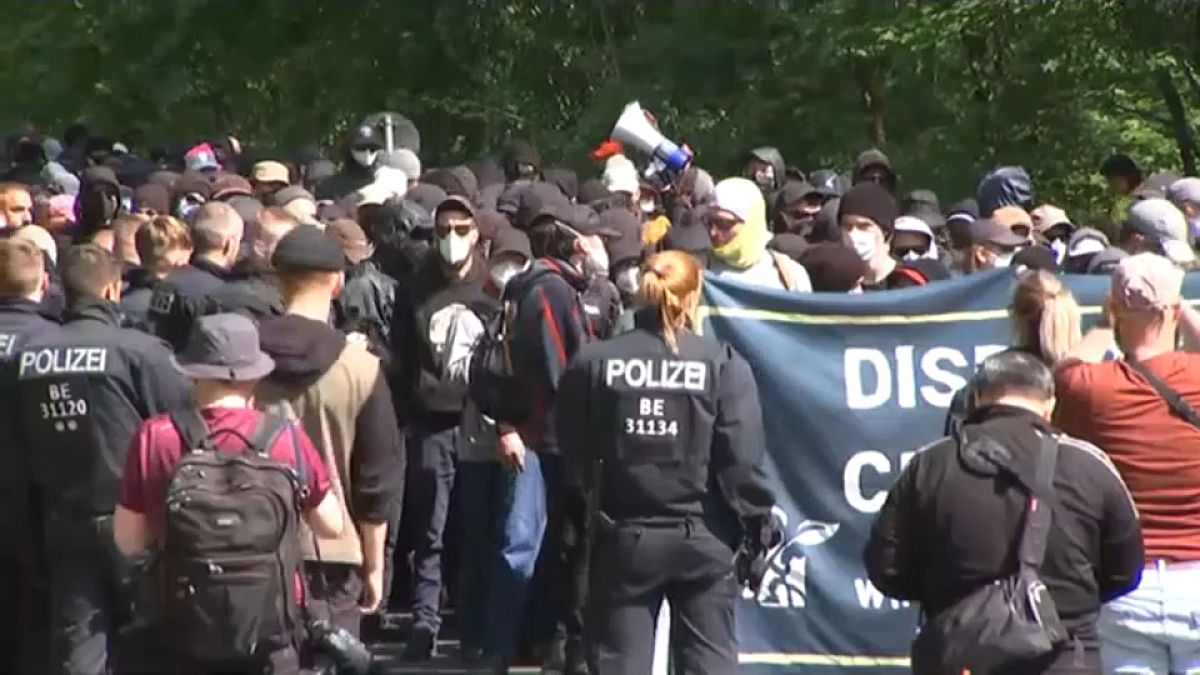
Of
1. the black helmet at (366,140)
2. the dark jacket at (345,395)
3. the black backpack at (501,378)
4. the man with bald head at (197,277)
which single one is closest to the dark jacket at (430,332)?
the black backpack at (501,378)

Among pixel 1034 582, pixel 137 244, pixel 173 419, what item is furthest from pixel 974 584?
pixel 137 244

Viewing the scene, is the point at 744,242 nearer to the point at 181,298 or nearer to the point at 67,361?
the point at 181,298

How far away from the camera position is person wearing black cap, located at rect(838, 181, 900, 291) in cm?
1094

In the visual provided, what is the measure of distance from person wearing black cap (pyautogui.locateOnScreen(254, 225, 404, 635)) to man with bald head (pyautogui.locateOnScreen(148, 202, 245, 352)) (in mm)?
1575

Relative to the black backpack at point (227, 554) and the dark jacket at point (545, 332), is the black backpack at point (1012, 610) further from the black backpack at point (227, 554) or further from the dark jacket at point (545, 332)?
the dark jacket at point (545, 332)

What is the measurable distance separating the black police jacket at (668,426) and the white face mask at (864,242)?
2.23 meters

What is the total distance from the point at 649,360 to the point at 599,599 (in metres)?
0.85

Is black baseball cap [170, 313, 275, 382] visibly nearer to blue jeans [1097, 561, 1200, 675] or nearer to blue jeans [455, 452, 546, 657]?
blue jeans [1097, 561, 1200, 675]

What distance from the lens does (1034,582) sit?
6.95m

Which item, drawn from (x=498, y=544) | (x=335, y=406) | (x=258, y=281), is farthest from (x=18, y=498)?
(x=498, y=544)

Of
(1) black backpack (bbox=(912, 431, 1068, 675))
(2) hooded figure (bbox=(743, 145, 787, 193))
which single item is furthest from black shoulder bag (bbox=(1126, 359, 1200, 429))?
(2) hooded figure (bbox=(743, 145, 787, 193))

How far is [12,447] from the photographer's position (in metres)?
9.14

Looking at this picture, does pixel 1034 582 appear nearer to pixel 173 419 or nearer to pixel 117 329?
pixel 173 419

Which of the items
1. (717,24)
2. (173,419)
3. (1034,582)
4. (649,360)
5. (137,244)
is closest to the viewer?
(1034,582)
